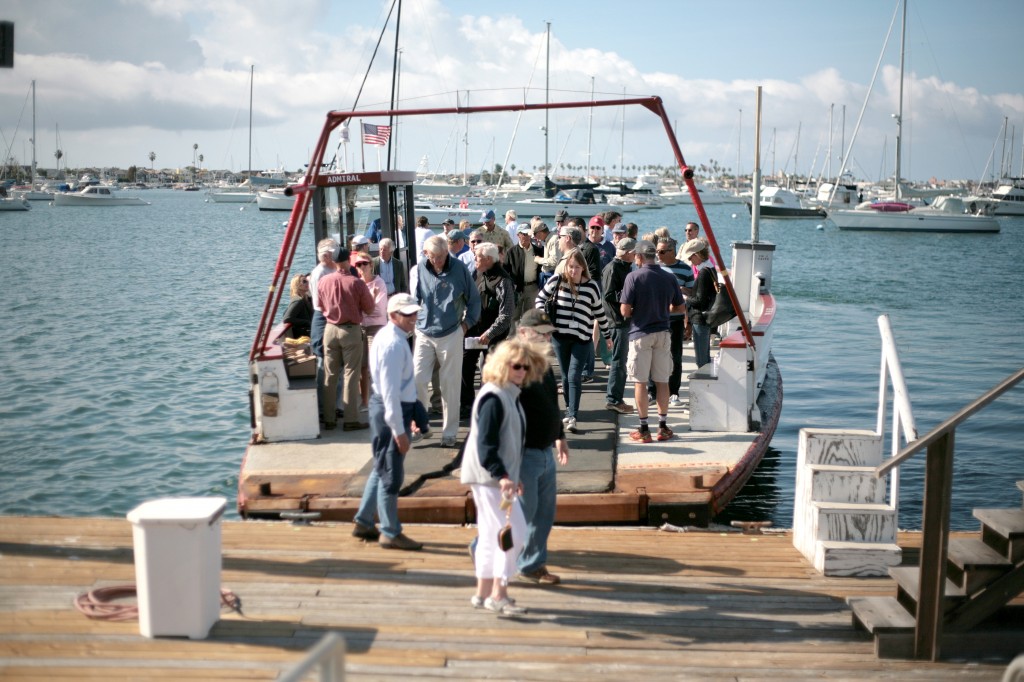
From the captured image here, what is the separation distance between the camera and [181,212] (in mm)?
131500

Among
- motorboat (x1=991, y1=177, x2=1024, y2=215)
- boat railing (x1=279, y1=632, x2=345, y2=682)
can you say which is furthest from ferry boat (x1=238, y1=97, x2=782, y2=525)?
motorboat (x1=991, y1=177, x2=1024, y2=215)

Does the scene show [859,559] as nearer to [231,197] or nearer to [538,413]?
[538,413]

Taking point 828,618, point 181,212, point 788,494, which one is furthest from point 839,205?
point 828,618

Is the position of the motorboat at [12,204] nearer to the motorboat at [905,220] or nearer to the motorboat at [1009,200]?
the motorboat at [905,220]

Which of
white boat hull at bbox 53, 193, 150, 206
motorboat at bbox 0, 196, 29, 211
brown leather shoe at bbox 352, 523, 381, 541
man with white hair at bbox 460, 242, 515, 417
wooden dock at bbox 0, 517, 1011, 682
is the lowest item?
wooden dock at bbox 0, 517, 1011, 682

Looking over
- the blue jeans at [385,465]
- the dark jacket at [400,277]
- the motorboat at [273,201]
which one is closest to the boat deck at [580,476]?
the blue jeans at [385,465]

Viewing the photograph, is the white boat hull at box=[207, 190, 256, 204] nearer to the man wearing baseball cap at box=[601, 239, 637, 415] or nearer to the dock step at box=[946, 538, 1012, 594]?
the man wearing baseball cap at box=[601, 239, 637, 415]

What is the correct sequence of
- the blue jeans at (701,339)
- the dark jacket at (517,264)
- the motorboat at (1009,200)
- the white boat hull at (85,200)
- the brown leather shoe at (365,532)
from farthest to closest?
the white boat hull at (85,200), the motorboat at (1009,200), the dark jacket at (517,264), the blue jeans at (701,339), the brown leather shoe at (365,532)

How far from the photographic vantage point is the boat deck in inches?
332

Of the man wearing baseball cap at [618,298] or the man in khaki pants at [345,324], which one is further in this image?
the man wearing baseball cap at [618,298]

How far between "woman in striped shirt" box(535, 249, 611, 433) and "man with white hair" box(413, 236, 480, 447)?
74 centimetres

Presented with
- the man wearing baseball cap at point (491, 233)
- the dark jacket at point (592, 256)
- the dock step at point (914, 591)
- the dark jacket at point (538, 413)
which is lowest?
the dock step at point (914, 591)

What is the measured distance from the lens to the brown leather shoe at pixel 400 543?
7.29 meters

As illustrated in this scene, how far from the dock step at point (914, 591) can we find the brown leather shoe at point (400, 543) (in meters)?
3.20
